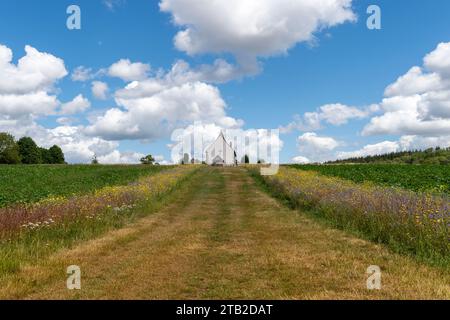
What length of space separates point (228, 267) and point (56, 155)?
469ft

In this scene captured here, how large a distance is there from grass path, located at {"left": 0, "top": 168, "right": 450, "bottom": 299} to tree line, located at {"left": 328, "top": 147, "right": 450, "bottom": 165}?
8817cm

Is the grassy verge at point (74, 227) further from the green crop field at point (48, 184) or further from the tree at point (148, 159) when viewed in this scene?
the tree at point (148, 159)

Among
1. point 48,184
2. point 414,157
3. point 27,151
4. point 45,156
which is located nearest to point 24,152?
point 27,151

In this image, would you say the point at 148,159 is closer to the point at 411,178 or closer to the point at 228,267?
the point at 411,178

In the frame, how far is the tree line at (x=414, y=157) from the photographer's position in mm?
94050

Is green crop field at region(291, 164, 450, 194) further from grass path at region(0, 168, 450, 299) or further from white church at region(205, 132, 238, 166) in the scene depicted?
white church at region(205, 132, 238, 166)

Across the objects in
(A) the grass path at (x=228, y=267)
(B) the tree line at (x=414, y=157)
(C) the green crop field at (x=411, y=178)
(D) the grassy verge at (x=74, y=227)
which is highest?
(B) the tree line at (x=414, y=157)

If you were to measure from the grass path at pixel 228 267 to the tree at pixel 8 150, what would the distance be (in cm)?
11678

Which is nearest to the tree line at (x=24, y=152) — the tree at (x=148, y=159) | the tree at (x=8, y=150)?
the tree at (x=8, y=150)

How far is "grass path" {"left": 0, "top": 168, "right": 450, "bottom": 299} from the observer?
23.1ft
